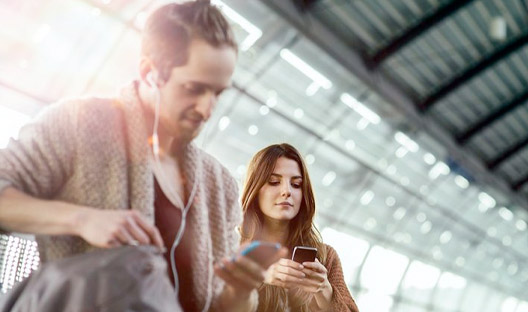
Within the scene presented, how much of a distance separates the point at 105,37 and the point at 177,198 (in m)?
5.17

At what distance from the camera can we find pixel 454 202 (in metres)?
14.8

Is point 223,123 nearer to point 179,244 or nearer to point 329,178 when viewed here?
point 329,178

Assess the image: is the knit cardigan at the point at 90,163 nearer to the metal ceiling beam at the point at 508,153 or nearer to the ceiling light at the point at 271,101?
the ceiling light at the point at 271,101

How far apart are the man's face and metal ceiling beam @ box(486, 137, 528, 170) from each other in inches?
581

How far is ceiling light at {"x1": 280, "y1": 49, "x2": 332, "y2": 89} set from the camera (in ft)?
25.9

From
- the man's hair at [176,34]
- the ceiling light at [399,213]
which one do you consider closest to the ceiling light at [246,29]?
the man's hair at [176,34]

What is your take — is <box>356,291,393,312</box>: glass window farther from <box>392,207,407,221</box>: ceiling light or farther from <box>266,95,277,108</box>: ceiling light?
<box>266,95,277,108</box>: ceiling light

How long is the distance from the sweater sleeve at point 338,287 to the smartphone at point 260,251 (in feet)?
2.96

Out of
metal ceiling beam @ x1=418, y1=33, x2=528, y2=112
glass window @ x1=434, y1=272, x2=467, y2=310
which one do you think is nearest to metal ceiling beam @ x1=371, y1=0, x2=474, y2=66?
metal ceiling beam @ x1=418, y1=33, x2=528, y2=112

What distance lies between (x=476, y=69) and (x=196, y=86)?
35.1ft

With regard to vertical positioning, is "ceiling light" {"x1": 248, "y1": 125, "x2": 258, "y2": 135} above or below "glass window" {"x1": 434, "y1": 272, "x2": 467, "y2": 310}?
above

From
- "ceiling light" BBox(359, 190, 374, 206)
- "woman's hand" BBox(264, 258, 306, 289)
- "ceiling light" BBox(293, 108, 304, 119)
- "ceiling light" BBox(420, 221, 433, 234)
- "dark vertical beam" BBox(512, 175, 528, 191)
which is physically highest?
"dark vertical beam" BBox(512, 175, 528, 191)

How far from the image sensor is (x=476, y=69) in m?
10.6

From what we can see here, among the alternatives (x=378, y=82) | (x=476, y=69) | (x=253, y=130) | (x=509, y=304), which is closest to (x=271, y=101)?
(x=253, y=130)
